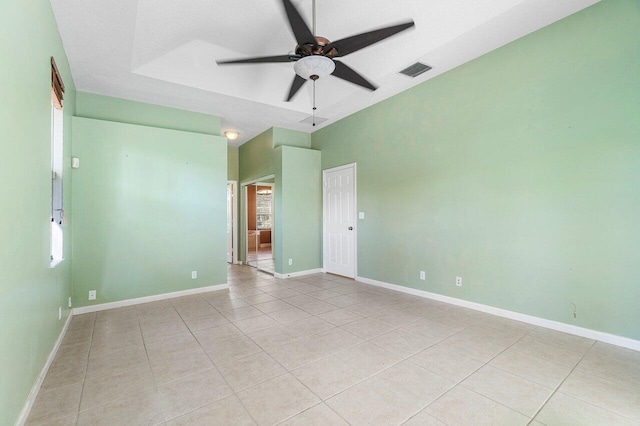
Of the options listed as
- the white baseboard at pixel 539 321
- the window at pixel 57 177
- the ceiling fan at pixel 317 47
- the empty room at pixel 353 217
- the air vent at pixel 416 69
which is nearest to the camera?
the empty room at pixel 353 217

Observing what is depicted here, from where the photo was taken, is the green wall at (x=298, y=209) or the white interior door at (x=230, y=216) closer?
the green wall at (x=298, y=209)

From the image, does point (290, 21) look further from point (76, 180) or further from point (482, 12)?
point (76, 180)

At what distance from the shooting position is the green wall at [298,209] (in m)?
5.64

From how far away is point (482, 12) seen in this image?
9.23 feet

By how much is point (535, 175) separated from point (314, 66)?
2.65 m

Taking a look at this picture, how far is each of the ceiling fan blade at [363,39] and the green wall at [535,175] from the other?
1868mm

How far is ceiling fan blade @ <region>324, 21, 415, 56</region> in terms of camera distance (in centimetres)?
225

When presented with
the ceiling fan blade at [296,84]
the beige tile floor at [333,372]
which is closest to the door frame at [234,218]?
the beige tile floor at [333,372]

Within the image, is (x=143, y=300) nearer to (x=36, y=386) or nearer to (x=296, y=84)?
(x=36, y=386)

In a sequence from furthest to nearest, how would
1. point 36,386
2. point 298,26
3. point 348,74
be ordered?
1. point 348,74
2. point 298,26
3. point 36,386

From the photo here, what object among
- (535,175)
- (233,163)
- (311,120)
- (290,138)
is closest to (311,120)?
(311,120)

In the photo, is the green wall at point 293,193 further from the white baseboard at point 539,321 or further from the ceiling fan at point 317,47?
the ceiling fan at point 317,47

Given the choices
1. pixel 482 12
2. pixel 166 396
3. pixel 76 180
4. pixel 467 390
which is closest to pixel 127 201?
pixel 76 180

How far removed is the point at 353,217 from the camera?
546 centimetres
